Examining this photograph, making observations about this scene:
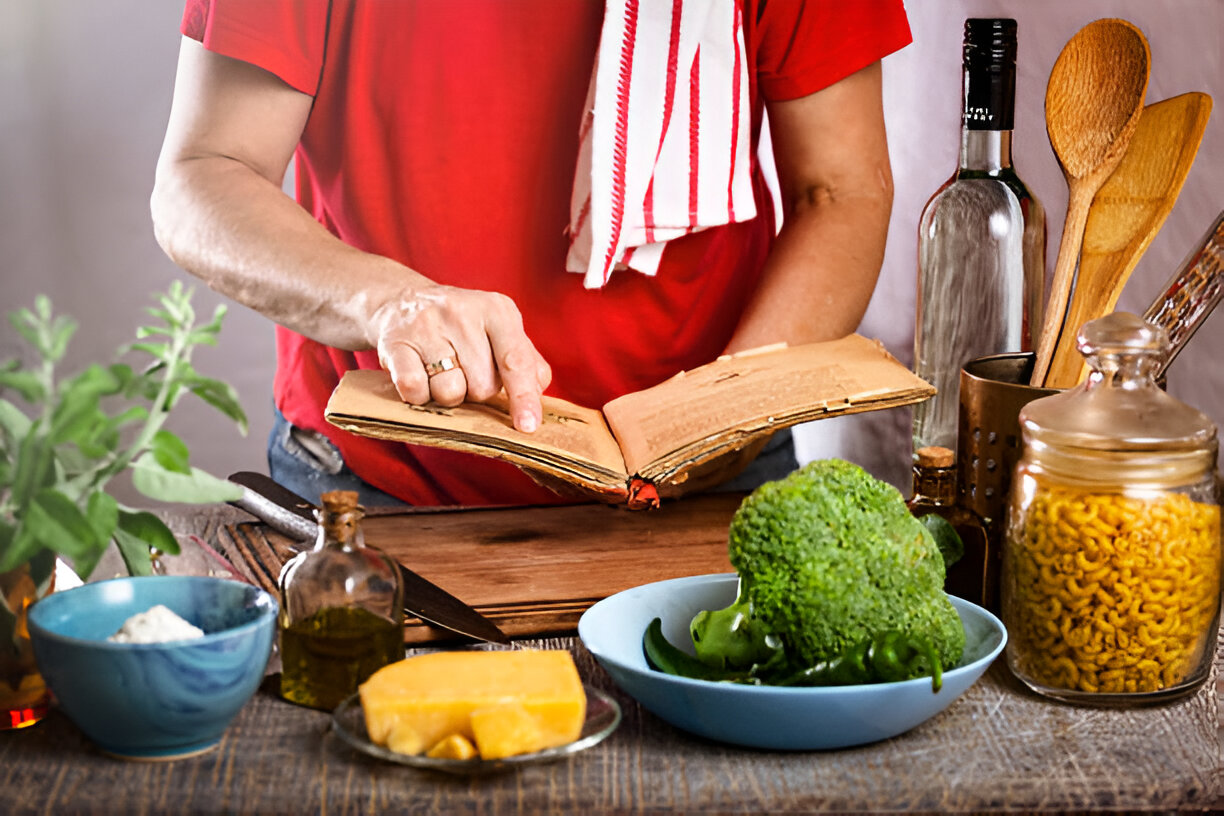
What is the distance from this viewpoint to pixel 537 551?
83 cm

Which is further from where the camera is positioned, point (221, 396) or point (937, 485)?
point (937, 485)

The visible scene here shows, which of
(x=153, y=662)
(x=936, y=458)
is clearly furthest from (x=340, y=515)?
(x=936, y=458)

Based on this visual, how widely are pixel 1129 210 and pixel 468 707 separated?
1.67 ft

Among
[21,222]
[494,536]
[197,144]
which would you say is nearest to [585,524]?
[494,536]

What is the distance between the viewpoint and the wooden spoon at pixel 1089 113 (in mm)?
723

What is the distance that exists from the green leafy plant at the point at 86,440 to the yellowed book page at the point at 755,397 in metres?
0.33

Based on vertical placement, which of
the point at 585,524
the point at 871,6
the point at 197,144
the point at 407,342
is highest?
the point at 871,6

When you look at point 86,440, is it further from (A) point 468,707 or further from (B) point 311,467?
(B) point 311,467

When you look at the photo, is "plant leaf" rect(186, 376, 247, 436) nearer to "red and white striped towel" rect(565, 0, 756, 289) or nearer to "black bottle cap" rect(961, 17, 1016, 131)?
"black bottle cap" rect(961, 17, 1016, 131)

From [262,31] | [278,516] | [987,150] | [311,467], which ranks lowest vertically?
[311,467]

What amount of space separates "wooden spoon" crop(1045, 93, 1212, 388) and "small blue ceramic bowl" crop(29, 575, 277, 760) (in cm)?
49

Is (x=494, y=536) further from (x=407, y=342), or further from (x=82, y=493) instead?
(x=82, y=493)

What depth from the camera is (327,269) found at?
1.00m

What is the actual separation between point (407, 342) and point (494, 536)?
16 cm
